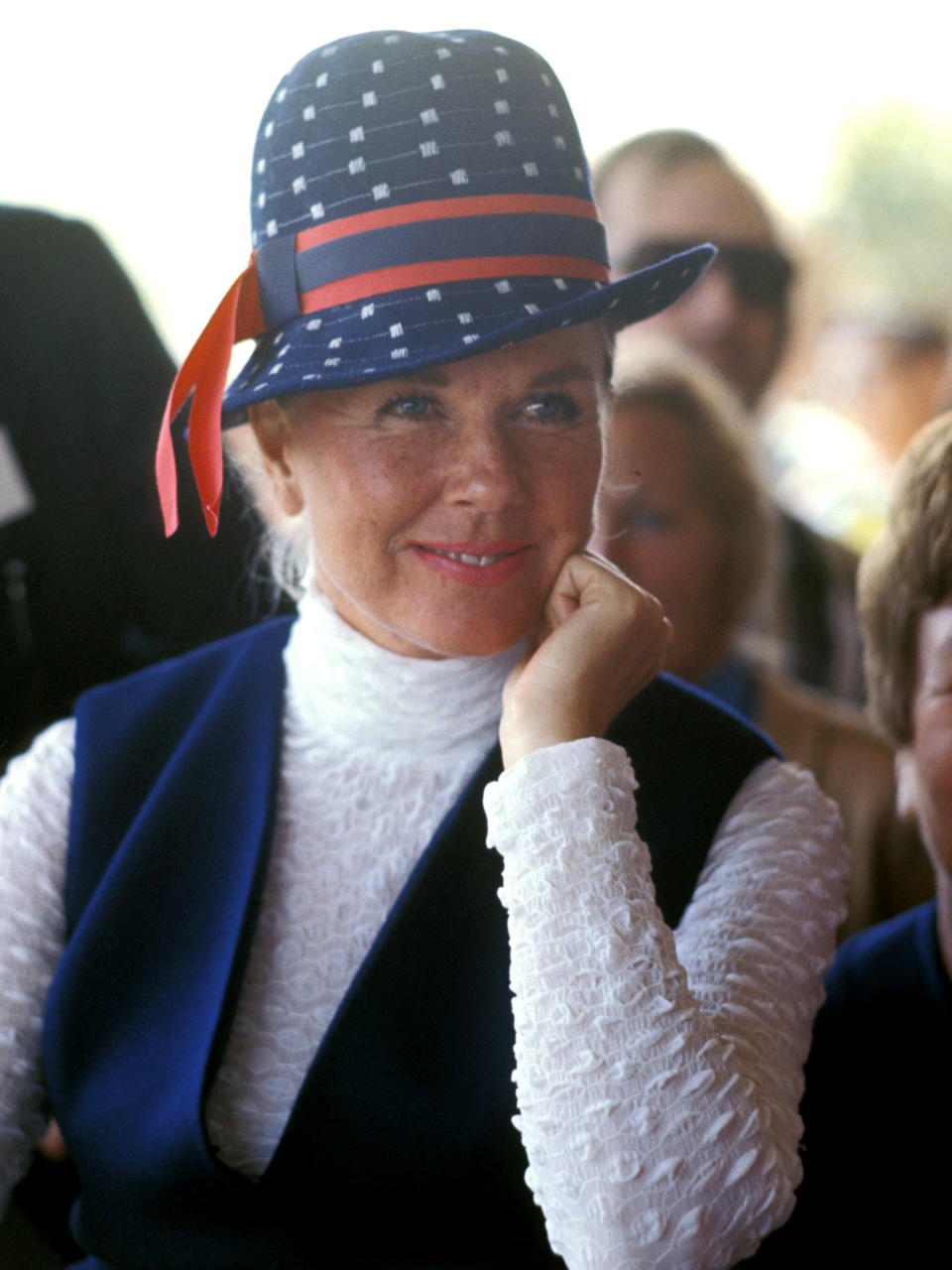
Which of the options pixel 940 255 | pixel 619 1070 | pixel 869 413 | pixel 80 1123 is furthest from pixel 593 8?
pixel 869 413

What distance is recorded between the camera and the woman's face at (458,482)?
3.15ft

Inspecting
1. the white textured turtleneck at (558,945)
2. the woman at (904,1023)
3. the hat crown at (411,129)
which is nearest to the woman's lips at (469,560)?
the white textured turtleneck at (558,945)

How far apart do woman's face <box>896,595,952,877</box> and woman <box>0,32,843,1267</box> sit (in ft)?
0.71

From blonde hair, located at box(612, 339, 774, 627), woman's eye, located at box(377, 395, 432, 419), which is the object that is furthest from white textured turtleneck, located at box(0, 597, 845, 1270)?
blonde hair, located at box(612, 339, 774, 627)

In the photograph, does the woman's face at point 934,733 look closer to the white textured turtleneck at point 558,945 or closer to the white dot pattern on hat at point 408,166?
the white textured turtleneck at point 558,945

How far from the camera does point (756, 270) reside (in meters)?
1.95

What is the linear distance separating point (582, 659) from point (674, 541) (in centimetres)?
72

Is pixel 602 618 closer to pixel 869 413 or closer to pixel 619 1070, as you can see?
pixel 619 1070

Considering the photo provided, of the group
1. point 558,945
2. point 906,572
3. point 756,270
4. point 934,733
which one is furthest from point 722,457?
point 558,945

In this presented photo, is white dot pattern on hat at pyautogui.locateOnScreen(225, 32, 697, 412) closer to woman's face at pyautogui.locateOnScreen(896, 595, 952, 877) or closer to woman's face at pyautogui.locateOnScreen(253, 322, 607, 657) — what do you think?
woman's face at pyautogui.locateOnScreen(253, 322, 607, 657)

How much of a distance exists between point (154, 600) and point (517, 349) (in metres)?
0.50

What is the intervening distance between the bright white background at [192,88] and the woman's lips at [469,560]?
0.91 feet

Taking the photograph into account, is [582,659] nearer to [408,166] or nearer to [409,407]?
[409,407]

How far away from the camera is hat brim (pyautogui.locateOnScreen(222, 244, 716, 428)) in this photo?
92cm
